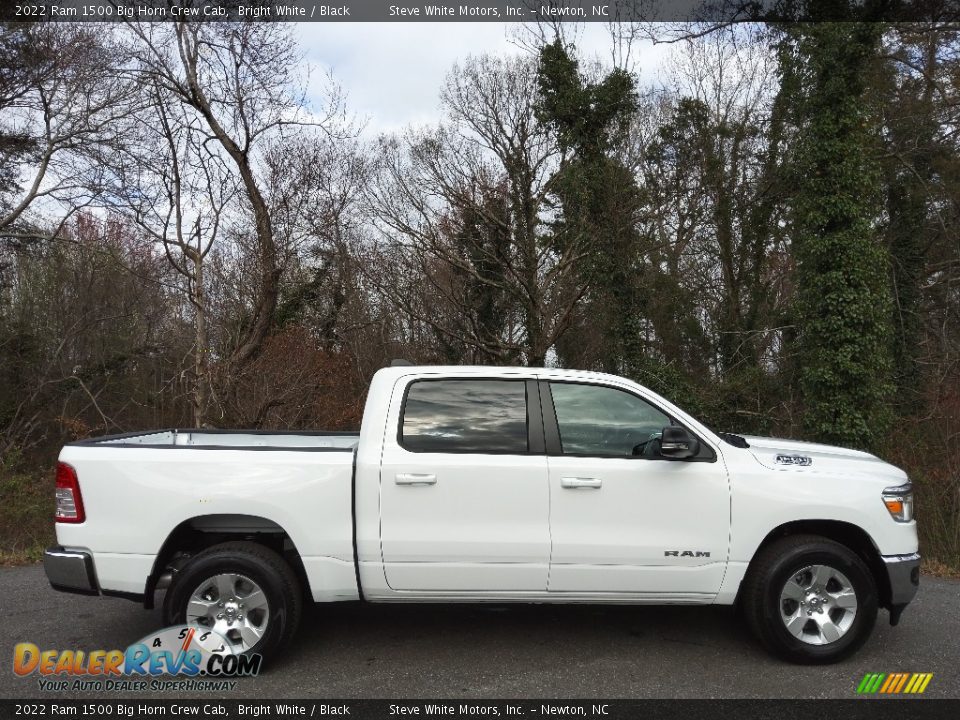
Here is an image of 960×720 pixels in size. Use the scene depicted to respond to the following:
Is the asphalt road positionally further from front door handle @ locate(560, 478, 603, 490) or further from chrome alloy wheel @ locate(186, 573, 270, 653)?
front door handle @ locate(560, 478, 603, 490)

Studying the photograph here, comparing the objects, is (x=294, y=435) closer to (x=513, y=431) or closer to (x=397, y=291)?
(x=513, y=431)

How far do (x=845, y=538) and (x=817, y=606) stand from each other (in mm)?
535

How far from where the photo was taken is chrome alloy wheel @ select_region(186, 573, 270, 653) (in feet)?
13.7

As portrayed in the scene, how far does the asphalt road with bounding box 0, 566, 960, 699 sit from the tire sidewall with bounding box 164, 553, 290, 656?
221 mm

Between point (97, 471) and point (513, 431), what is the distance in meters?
2.55

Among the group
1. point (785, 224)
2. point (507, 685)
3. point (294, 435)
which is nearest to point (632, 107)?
point (785, 224)

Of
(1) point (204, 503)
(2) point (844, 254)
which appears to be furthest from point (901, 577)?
(2) point (844, 254)

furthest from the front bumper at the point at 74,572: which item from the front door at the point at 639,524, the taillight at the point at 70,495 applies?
the front door at the point at 639,524

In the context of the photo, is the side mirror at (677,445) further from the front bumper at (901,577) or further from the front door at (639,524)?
the front bumper at (901,577)

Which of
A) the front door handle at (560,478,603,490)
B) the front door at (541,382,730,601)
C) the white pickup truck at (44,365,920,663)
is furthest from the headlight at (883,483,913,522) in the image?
the front door handle at (560,478,603,490)

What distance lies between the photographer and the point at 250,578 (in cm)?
420

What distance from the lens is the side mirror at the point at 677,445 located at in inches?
167
